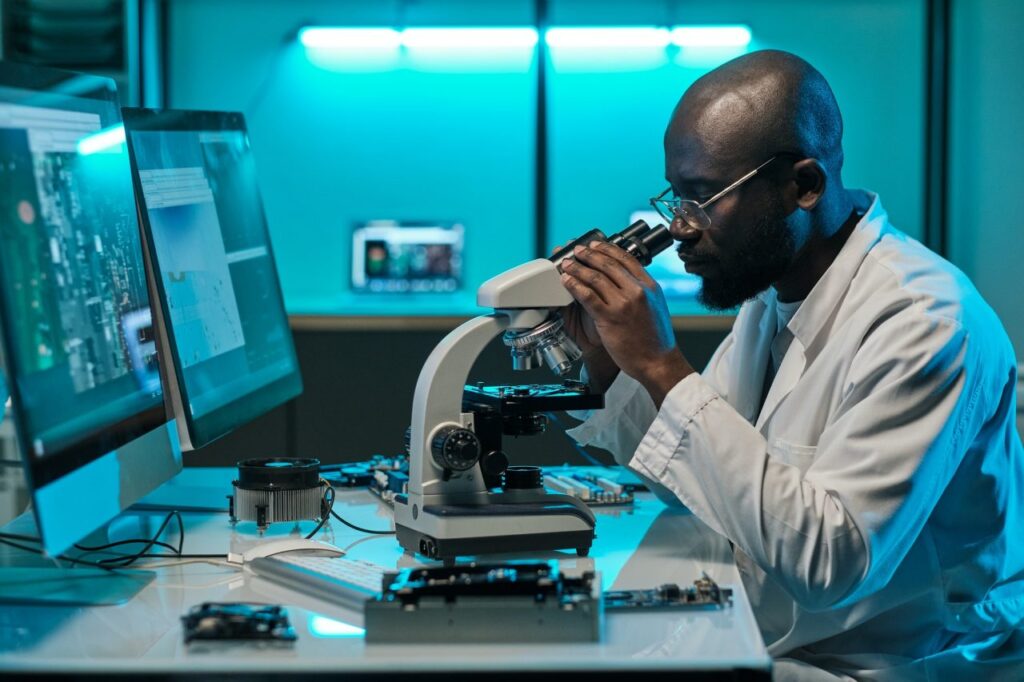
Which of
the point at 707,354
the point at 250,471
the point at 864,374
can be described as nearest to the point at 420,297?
the point at 707,354

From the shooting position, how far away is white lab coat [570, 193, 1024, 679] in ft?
4.11

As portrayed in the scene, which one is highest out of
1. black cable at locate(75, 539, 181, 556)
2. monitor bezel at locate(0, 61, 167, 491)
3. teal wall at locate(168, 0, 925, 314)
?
teal wall at locate(168, 0, 925, 314)

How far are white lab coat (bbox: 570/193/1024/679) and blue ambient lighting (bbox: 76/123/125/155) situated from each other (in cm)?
70

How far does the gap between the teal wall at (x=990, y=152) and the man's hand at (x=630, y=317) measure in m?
2.23

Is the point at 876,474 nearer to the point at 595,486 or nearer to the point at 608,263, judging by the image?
the point at 608,263

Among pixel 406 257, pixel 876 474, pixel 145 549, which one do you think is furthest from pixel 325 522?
pixel 406 257

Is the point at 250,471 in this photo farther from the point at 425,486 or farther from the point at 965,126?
the point at 965,126

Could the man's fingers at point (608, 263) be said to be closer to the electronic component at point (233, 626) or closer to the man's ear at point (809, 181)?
the man's ear at point (809, 181)

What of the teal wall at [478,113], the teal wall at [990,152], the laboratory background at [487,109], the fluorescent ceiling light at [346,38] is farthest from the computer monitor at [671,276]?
the fluorescent ceiling light at [346,38]

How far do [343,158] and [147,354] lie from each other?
8.30 feet

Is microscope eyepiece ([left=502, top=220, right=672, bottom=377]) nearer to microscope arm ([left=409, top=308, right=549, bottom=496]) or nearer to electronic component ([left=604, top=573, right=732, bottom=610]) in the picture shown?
microscope arm ([left=409, top=308, right=549, bottom=496])

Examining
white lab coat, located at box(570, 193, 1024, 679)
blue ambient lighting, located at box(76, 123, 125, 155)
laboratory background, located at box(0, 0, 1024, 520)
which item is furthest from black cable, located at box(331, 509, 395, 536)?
laboratory background, located at box(0, 0, 1024, 520)

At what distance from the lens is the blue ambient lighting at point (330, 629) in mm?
1015

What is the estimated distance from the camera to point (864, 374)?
131cm
